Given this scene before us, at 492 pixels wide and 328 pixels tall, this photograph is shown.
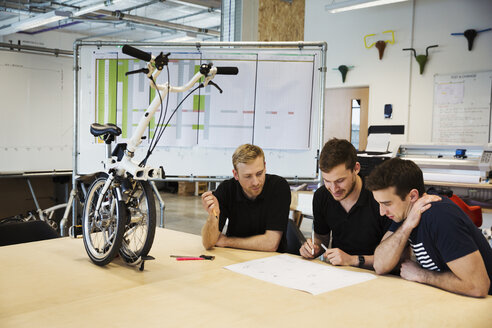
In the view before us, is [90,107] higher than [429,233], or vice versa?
[90,107]

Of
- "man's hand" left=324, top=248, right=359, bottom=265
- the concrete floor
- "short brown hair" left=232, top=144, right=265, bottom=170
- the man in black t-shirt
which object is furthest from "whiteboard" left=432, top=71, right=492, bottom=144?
"man's hand" left=324, top=248, right=359, bottom=265

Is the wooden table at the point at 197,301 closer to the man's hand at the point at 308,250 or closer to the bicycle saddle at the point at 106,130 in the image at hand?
the man's hand at the point at 308,250

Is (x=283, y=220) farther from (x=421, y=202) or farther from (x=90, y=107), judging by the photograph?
(x=90, y=107)

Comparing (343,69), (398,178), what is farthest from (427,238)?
(343,69)

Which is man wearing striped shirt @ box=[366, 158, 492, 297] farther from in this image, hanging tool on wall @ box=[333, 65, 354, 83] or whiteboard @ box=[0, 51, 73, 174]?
hanging tool on wall @ box=[333, 65, 354, 83]

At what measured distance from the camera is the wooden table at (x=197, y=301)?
1255 mm

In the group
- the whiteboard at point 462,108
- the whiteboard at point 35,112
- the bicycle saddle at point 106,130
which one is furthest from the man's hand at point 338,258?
the whiteboard at point 462,108

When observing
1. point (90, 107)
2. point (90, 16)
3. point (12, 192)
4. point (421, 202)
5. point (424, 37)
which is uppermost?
point (90, 16)

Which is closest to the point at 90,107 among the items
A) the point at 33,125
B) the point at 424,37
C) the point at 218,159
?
the point at 218,159

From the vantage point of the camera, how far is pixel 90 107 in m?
3.47

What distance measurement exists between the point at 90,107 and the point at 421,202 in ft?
8.67

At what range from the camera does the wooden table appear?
1.25 m

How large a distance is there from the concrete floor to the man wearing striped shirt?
14.0 ft

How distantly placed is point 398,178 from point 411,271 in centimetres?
33
